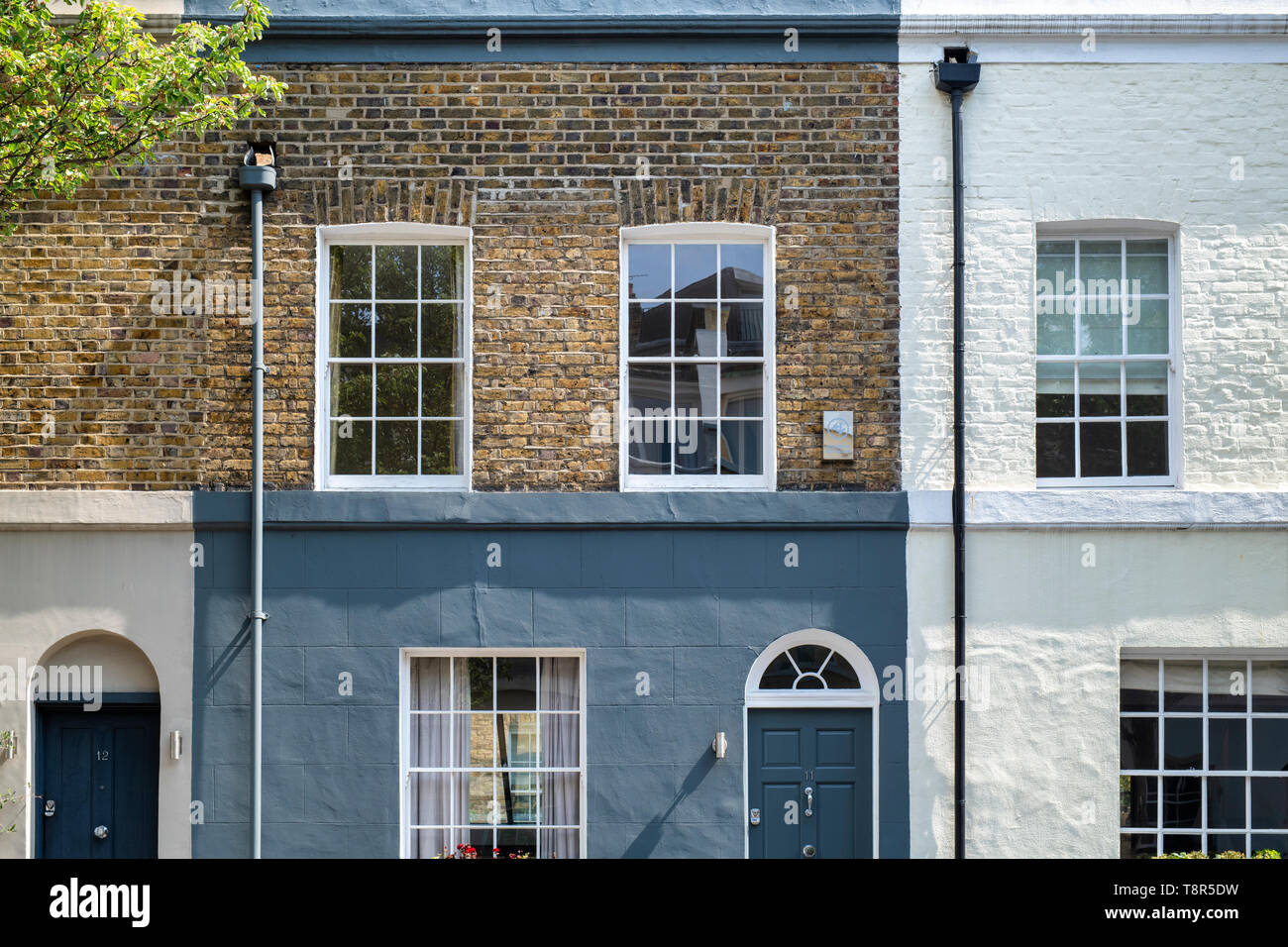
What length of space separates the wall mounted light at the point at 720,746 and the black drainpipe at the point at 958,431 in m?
1.72

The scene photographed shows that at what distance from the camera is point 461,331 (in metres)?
8.59

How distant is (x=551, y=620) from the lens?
8320 millimetres

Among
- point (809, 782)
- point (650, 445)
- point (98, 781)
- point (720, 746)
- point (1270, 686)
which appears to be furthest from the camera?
point (650, 445)

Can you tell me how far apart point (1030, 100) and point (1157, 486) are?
3144mm

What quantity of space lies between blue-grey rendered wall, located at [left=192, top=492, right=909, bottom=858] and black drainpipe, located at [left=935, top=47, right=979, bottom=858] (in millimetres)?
390

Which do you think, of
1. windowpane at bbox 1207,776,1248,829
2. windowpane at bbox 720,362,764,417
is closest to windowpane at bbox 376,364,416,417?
windowpane at bbox 720,362,764,417

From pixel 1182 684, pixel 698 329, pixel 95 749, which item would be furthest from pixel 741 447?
pixel 95 749

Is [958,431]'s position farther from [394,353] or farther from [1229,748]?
[394,353]

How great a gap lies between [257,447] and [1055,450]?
241 inches

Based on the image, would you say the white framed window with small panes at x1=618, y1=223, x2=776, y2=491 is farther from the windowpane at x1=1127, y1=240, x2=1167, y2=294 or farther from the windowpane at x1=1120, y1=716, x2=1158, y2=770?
the windowpane at x1=1120, y1=716, x2=1158, y2=770

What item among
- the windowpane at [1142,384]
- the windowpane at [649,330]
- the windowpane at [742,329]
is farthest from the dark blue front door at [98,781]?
the windowpane at [1142,384]

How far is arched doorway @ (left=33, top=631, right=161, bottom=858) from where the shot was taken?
8.26 m

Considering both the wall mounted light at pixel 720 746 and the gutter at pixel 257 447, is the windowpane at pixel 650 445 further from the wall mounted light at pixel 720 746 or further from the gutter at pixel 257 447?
the gutter at pixel 257 447

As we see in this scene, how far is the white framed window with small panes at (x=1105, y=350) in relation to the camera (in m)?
8.59
